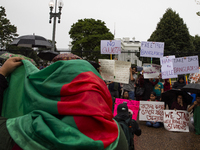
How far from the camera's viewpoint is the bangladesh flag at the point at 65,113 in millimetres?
862

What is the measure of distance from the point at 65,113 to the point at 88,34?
130 feet

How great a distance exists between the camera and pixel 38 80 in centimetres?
109

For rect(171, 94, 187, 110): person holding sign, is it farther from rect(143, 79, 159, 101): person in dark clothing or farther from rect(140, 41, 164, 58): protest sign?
rect(140, 41, 164, 58): protest sign

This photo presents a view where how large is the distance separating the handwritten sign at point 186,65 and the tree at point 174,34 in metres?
21.1

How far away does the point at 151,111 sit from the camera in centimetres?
642

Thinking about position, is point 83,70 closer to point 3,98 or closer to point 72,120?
point 72,120

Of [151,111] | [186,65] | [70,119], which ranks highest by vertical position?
[186,65]

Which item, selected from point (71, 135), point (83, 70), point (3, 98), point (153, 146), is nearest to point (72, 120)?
point (71, 135)

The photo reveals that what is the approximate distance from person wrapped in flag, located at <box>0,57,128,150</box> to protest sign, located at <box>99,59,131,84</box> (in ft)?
17.8

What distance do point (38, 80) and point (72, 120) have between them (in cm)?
35

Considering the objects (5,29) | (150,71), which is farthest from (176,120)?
(5,29)

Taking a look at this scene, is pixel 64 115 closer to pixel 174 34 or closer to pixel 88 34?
pixel 174 34

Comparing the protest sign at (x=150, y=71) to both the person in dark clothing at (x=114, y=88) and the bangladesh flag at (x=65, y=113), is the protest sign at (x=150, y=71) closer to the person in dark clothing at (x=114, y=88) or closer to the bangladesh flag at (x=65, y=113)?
the person in dark clothing at (x=114, y=88)

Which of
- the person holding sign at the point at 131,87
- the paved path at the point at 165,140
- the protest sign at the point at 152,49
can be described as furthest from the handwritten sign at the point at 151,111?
the protest sign at the point at 152,49
